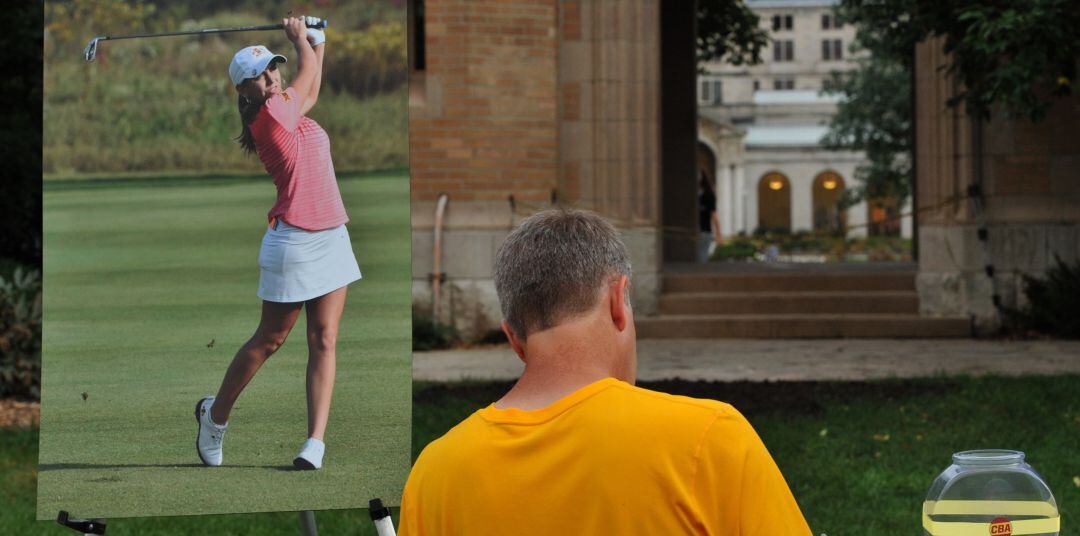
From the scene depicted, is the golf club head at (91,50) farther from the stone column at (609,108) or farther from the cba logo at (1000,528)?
the stone column at (609,108)

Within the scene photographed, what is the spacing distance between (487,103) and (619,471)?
1346cm

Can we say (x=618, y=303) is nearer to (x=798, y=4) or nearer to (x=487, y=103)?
(x=487, y=103)

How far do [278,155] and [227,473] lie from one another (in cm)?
111

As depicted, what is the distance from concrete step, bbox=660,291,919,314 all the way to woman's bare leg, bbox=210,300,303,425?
11.9m

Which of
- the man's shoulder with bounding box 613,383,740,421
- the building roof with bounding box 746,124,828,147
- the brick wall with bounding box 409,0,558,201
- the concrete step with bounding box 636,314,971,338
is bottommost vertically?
the concrete step with bounding box 636,314,971,338

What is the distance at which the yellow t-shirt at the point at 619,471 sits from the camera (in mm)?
2256

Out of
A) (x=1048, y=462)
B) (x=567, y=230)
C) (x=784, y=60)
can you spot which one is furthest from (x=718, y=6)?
(x=784, y=60)

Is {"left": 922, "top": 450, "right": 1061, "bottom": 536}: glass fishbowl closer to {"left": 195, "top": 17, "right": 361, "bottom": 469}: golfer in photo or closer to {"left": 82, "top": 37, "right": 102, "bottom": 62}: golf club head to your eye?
{"left": 195, "top": 17, "right": 361, "bottom": 469}: golfer in photo

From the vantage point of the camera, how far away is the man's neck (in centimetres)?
238

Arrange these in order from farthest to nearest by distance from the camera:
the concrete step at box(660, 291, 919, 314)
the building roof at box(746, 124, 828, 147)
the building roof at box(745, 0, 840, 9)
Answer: the building roof at box(745, 0, 840, 9) → the building roof at box(746, 124, 828, 147) → the concrete step at box(660, 291, 919, 314)

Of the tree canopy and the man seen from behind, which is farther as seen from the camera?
the tree canopy

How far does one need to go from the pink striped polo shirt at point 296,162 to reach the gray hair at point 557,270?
2.44 meters

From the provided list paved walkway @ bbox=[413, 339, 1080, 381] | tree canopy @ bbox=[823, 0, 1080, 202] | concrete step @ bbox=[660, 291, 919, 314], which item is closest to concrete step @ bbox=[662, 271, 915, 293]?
concrete step @ bbox=[660, 291, 919, 314]

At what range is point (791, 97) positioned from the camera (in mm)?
111750
